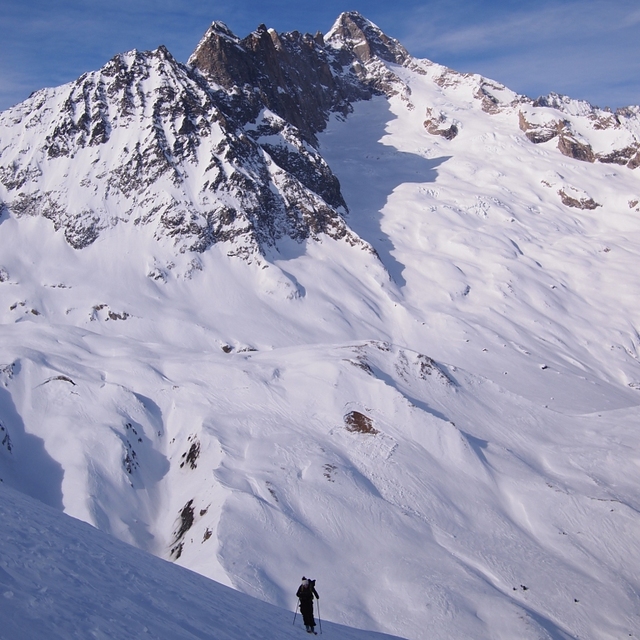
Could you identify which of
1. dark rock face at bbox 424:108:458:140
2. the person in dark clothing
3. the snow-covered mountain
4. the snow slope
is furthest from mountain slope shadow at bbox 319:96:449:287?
the snow slope

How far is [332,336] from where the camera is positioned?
3371 inches

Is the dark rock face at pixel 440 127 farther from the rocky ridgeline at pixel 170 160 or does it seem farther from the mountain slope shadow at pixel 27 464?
the mountain slope shadow at pixel 27 464

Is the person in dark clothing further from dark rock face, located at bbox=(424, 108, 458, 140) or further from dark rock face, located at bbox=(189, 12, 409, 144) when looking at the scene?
dark rock face, located at bbox=(424, 108, 458, 140)

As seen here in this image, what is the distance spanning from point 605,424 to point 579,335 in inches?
1694

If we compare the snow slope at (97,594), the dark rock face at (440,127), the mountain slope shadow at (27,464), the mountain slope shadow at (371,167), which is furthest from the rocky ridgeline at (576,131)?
the snow slope at (97,594)

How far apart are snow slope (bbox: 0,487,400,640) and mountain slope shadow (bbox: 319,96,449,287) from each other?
91666 millimetres

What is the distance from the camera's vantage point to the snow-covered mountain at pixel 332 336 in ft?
121

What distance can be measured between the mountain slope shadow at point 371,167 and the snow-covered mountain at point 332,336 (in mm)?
936

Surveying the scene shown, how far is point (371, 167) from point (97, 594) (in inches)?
5861

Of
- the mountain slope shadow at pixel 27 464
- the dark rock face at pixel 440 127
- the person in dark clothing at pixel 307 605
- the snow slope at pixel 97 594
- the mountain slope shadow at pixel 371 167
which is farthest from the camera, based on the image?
the dark rock face at pixel 440 127

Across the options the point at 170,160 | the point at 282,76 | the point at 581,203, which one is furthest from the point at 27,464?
the point at 282,76

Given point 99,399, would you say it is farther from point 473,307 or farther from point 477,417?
point 473,307

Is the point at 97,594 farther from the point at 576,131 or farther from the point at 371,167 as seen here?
the point at 576,131

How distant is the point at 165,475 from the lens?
154ft
